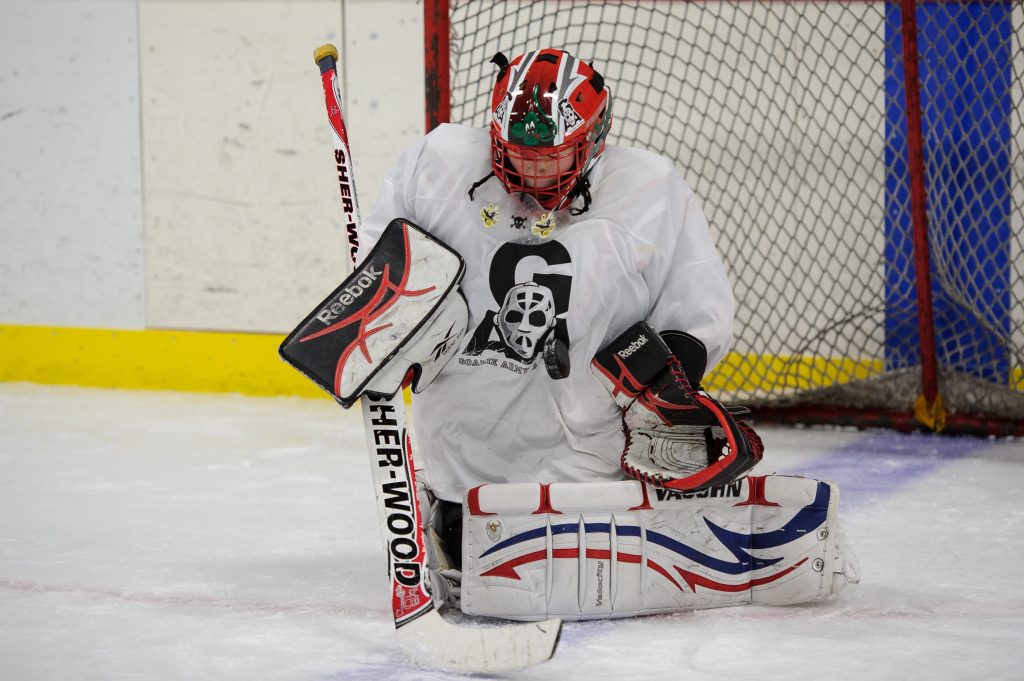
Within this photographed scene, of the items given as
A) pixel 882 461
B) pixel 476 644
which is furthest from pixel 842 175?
pixel 476 644

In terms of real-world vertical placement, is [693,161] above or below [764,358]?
above

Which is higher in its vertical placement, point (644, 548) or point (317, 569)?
point (644, 548)

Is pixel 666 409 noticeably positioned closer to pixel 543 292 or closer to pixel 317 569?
pixel 543 292

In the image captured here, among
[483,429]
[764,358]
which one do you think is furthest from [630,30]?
[483,429]

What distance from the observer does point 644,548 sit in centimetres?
221

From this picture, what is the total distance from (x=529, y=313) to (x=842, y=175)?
7.11 ft

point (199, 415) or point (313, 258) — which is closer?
point (199, 415)

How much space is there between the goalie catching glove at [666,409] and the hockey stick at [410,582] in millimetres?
409

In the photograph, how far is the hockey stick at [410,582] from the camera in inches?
77.9

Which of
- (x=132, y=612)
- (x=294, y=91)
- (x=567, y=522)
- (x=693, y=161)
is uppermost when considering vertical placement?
(x=294, y=91)

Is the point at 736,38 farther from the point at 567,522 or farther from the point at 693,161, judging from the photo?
the point at 567,522

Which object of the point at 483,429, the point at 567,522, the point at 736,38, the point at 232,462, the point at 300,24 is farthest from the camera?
the point at 300,24

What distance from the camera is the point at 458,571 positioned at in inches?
90.3

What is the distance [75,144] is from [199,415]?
4.39 feet
